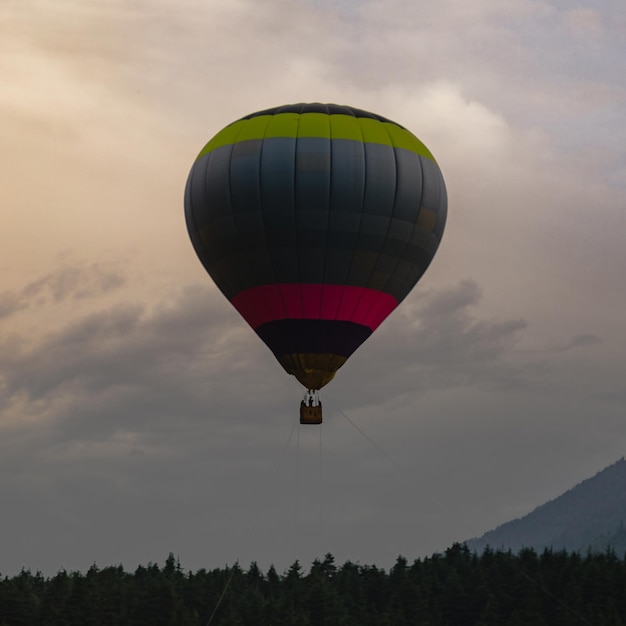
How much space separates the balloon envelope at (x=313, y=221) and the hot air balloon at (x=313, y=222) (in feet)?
0.19

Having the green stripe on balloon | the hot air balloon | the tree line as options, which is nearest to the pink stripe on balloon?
the hot air balloon

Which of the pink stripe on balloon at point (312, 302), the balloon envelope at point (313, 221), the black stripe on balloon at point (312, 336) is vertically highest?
the balloon envelope at point (313, 221)

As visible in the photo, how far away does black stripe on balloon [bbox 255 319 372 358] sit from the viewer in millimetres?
59938

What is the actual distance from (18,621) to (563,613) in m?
49.3

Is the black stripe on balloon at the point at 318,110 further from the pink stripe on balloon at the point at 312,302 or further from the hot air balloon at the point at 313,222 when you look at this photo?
the pink stripe on balloon at the point at 312,302

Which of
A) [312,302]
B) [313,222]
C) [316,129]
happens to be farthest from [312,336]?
[316,129]

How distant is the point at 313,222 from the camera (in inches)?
2299

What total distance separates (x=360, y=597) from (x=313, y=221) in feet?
252

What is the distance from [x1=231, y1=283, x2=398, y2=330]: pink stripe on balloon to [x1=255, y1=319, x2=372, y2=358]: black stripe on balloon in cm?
29

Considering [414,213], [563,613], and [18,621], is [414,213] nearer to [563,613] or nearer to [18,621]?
[563,613]

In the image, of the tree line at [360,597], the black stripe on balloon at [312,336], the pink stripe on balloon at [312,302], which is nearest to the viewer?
the pink stripe on balloon at [312,302]

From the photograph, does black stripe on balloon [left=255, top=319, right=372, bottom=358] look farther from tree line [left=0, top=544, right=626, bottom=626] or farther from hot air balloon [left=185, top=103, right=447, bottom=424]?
tree line [left=0, top=544, right=626, bottom=626]

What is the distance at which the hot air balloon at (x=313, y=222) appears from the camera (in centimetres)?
5834

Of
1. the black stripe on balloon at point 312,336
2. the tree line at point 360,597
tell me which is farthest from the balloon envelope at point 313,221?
the tree line at point 360,597
